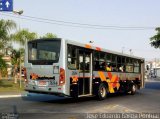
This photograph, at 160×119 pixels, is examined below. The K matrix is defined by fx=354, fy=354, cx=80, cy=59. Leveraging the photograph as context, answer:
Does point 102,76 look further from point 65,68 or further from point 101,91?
point 65,68

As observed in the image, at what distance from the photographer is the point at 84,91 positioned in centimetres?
1856

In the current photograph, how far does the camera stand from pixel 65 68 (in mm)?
16828

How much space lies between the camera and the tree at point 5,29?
3014 cm

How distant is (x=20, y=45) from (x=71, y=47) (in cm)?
2112

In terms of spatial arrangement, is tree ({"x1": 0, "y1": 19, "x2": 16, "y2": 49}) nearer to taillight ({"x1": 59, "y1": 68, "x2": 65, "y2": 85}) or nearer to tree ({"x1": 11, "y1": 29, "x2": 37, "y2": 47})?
tree ({"x1": 11, "y1": 29, "x2": 37, "y2": 47})

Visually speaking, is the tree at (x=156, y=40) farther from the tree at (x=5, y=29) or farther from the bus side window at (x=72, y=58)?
the bus side window at (x=72, y=58)

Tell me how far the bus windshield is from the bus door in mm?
1641

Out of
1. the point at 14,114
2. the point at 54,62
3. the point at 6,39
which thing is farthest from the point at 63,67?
the point at 6,39

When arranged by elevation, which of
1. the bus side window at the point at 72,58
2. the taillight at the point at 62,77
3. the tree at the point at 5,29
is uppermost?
the tree at the point at 5,29

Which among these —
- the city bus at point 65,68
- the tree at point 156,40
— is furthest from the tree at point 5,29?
the tree at point 156,40

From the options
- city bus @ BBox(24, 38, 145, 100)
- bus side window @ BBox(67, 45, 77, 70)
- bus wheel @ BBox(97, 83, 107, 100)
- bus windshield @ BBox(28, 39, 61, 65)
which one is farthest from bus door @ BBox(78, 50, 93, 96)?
bus windshield @ BBox(28, 39, 61, 65)

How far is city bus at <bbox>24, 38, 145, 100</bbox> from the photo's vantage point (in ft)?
55.5

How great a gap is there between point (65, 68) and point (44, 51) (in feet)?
4.91

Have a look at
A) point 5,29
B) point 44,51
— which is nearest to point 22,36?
point 5,29
